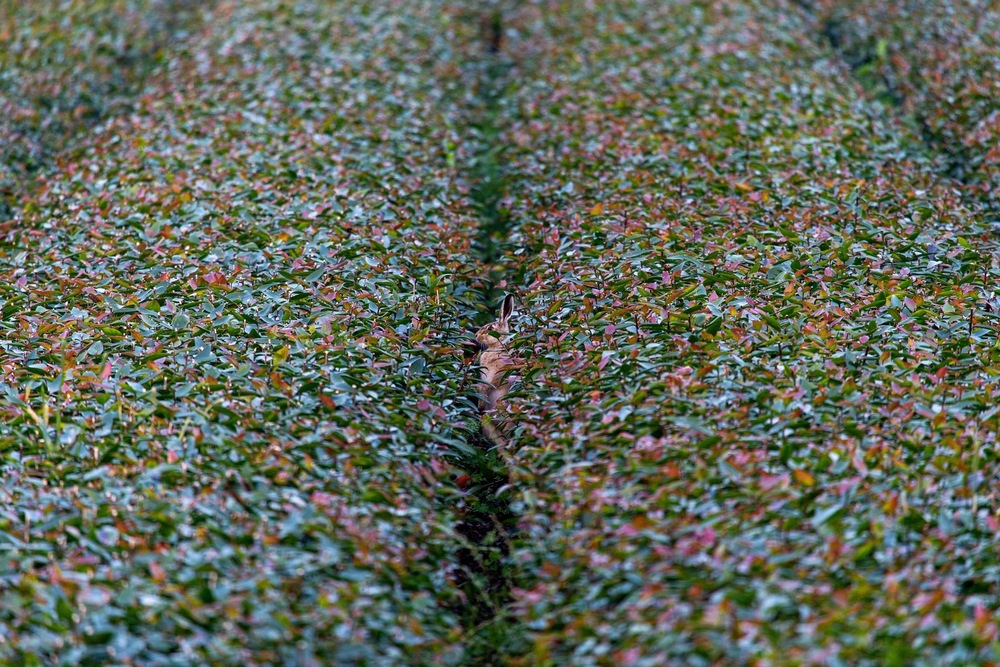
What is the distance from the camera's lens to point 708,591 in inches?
124

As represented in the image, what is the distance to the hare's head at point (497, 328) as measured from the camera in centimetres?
484

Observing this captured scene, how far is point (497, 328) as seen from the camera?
488 centimetres

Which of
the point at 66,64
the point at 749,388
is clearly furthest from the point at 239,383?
the point at 66,64

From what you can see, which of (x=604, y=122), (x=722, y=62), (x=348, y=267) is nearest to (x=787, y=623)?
(x=348, y=267)

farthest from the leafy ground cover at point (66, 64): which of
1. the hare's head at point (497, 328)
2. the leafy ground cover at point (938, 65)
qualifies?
the leafy ground cover at point (938, 65)

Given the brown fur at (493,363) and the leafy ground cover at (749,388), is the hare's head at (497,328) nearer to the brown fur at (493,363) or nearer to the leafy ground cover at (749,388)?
the brown fur at (493,363)

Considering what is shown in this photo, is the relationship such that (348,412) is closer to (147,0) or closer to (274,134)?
(274,134)

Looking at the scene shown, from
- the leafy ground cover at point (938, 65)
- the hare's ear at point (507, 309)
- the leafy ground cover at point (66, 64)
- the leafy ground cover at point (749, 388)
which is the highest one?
the leafy ground cover at point (66, 64)

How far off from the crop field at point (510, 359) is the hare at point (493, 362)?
63 millimetres

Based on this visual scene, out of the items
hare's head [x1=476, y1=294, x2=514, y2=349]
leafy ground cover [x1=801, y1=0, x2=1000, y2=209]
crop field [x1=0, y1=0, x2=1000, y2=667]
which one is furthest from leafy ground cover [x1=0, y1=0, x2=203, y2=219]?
leafy ground cover [x1=801, y1=0, x2=1000, y2=209]

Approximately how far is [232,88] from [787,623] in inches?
236

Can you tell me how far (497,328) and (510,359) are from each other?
0.91 ft

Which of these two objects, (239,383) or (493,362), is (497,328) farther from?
(239,383)

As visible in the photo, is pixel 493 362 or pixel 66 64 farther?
pixel 66 64
